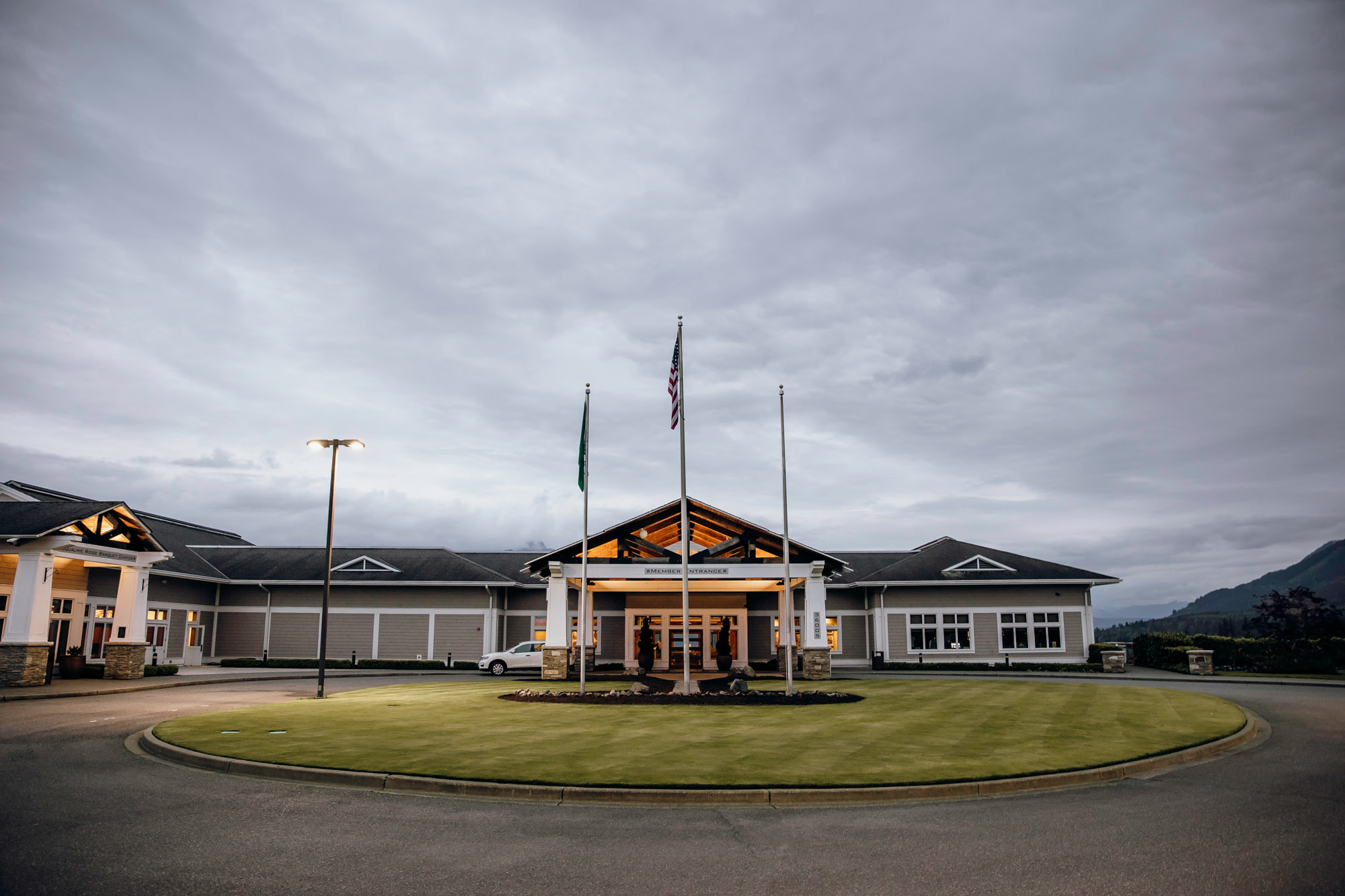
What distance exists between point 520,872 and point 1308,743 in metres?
14.9

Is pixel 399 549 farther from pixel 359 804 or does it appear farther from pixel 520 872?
pixel 520 872

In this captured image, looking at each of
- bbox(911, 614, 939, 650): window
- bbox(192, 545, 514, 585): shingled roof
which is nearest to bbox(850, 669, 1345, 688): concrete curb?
bbox(911, 614, 939, 650): window

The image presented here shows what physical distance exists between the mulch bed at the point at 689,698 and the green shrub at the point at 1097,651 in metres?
22.5

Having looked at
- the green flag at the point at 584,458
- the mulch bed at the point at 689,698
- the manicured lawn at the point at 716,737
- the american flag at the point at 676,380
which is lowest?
the mulch bed at the point at 689,698

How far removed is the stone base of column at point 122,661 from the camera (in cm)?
2917

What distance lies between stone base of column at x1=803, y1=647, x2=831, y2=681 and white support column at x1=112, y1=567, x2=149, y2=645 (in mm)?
23959

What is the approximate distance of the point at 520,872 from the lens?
720cm

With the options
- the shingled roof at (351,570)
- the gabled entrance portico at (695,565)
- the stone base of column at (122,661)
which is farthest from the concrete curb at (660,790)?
the shingled roof at (351,570)

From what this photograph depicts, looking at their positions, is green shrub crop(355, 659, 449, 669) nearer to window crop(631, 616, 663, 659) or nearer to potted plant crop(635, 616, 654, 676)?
window crop(631, 616, 663, 659)

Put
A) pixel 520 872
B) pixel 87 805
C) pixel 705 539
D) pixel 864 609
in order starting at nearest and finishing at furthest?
pixel 520 872
pixel 87 805
pixel 705 539
pixel 864 609

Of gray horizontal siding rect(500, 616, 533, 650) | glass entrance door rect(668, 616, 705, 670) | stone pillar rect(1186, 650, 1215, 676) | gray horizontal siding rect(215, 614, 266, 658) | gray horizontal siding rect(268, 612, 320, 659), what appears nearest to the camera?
stone pillar rect(1186, 650, 1215, 676)

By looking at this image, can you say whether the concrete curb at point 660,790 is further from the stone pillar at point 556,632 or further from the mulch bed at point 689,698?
the stone pillar at point 556,632

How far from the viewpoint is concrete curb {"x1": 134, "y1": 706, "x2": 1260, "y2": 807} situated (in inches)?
402

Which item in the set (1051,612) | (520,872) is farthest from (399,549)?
(520,872)
